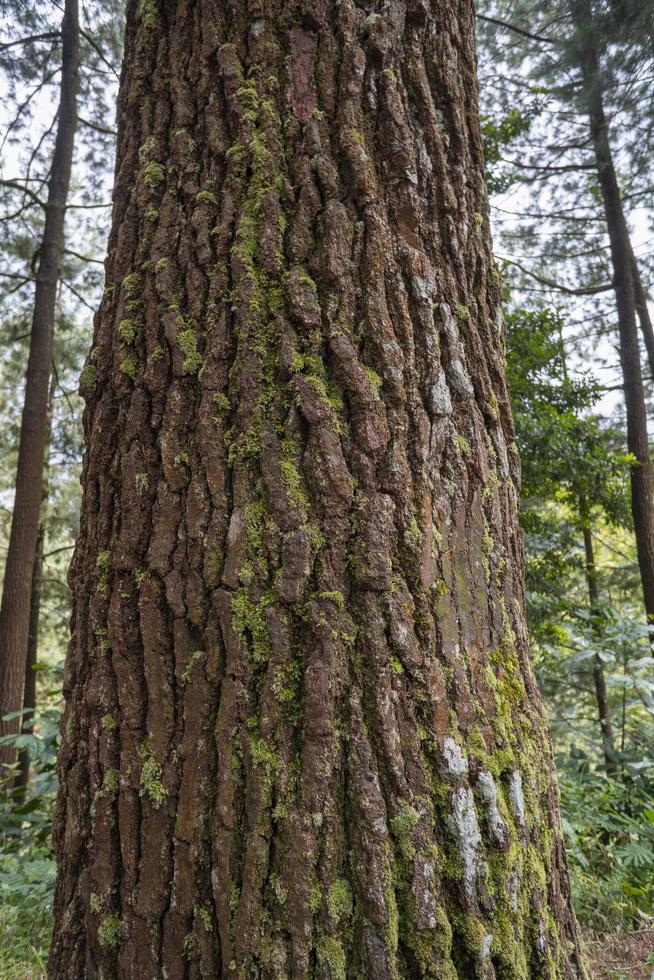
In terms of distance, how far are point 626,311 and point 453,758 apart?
8.00 meters

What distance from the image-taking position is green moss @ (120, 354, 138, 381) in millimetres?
1347

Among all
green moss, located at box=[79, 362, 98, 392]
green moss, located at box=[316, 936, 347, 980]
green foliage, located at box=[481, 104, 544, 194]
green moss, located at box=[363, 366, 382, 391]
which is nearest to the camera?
green moss, located at box=[316, 936, 347, 980]

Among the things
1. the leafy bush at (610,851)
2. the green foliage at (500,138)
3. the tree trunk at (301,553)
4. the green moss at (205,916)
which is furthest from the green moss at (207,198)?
the green foliage at (500,138)

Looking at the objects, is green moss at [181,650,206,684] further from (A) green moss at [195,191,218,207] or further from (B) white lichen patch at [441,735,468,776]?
(A) green moss at [195,191,218,207]

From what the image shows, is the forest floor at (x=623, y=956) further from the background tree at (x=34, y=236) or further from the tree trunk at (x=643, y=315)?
the tree trunk at (x=643, y=315)

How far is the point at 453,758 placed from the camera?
1130 mm

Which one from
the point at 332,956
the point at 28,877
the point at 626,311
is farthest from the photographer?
the point at 626,311

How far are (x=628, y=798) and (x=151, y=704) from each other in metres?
3.08

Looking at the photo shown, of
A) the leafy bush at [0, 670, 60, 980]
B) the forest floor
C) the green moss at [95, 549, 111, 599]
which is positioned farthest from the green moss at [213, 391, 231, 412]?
the forest floor

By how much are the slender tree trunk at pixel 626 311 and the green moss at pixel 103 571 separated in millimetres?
6518

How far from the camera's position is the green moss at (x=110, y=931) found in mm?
1133

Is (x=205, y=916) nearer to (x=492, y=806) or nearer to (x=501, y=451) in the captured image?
(x=492, y=806)

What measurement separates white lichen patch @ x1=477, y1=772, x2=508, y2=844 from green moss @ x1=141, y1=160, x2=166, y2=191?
4.62 ft

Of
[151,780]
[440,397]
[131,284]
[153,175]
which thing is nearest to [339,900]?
[151,780]
